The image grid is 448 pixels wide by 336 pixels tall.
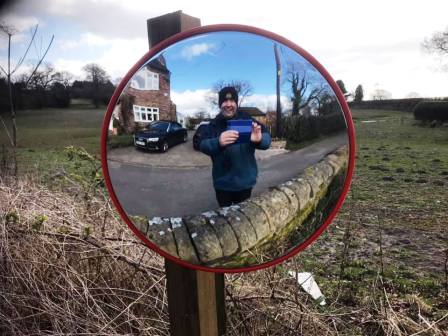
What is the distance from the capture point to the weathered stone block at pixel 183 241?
104 centimetres

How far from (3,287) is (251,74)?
7.71 feet

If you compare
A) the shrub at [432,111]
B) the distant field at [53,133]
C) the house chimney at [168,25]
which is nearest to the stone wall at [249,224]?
the house chimney at [168,25]

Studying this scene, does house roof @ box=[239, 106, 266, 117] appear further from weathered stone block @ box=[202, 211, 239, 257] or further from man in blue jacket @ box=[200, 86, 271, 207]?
weathered stone block @ box=[202, 211, 239, 257]

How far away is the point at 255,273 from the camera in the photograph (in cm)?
240

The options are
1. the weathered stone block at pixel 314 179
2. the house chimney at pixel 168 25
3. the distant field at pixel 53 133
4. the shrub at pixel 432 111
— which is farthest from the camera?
the shrub at pixel 432 111

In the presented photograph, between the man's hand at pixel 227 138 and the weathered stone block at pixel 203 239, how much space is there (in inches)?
8.5

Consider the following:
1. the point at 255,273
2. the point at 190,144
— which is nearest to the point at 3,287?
the point at 255,273

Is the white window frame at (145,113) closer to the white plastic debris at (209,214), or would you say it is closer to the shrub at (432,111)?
the white plastic debris at (209,214)

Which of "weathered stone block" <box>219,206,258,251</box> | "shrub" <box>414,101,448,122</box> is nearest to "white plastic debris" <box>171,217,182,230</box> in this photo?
"weathered stone block" <box>219,206,258,251</box>

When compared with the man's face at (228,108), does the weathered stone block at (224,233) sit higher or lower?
lower

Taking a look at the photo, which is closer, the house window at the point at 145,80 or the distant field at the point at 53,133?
the house window at the point at 145,80

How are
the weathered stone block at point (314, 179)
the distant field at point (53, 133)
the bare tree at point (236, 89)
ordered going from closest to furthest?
the bare tree at point (236, 89)
the weathered stone block at point (314, 179)
the distant field at point (53, 133)

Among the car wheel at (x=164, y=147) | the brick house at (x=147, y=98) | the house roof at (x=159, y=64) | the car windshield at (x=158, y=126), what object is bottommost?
the car wheel at (x=164, y=147)

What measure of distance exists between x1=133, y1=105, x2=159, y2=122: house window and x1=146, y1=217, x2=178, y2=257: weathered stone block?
270 mm
